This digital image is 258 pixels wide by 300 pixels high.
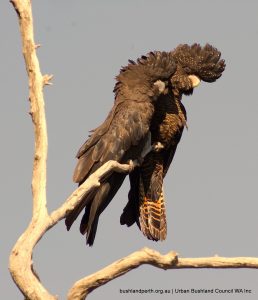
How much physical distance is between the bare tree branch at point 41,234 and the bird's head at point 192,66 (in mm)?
2906

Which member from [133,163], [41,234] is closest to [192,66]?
[133,163]

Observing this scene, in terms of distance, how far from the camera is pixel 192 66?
11227 mm

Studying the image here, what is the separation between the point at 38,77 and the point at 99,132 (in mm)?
1959

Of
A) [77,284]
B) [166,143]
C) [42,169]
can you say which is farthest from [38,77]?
[166,143]

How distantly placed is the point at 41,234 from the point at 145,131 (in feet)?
8.81

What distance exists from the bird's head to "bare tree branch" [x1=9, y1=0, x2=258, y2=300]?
291cm

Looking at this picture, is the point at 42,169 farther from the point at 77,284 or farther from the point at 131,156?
the point at 131,156

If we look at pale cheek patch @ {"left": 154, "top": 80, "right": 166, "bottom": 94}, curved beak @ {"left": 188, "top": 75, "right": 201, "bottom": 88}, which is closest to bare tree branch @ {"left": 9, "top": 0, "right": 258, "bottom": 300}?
pale cheek patch @ {"left": 154, "top": 80, "right": 166, "bottom": 94}

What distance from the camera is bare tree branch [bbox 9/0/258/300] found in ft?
24.5

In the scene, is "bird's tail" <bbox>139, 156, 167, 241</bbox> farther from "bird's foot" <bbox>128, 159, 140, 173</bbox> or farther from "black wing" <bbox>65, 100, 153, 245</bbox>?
"black wing" <bbox>65, 100, 153, 245</bbox>

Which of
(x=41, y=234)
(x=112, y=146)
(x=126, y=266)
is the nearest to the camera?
(x=126, y=266)

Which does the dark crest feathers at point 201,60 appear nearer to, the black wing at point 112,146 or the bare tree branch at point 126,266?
the black wing at point 112,146

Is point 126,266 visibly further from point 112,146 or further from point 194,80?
point 194,80

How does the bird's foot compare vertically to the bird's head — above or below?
below
